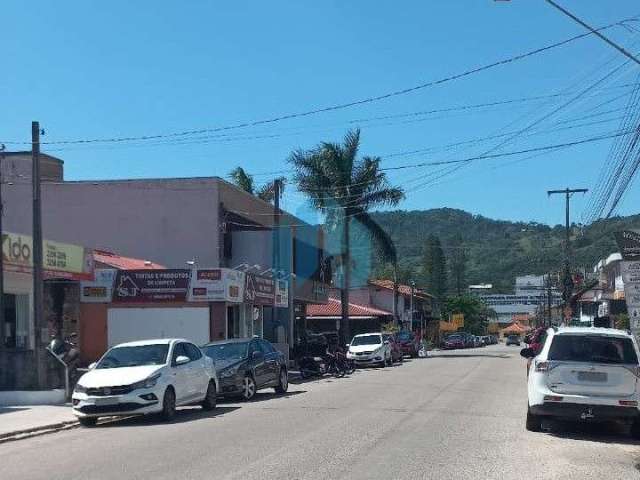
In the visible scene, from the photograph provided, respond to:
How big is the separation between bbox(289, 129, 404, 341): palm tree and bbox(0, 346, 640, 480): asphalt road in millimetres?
29248

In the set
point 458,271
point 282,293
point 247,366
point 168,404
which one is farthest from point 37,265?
point 458,271

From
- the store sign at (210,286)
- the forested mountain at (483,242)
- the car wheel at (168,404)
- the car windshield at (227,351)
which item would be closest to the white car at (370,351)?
the store sign at (210,286)

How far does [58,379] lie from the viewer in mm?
21219

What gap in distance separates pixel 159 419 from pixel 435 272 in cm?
10576

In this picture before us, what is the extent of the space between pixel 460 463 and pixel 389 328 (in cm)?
5387

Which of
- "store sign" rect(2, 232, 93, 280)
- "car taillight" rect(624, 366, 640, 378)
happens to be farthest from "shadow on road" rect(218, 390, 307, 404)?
"car taillight" rect(624, 366, 640, 378)

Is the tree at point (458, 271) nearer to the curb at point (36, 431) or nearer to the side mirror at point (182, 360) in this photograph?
the side mirror at point (182, 360)

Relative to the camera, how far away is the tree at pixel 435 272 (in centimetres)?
11731

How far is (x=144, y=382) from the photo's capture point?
15516mm

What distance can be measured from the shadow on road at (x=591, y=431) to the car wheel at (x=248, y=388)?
25.6ft

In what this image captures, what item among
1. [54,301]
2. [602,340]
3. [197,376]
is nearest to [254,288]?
[54,301]

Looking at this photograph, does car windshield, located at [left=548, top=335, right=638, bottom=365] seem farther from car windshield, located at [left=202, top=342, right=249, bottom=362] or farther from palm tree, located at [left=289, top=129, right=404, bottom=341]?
palm tree, located at [left=289, top=129, right=404, bottom=341]

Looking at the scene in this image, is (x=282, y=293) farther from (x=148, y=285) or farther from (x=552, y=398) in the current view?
(x=552, y=398)

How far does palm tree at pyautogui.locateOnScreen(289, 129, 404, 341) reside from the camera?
47500 millimetres
